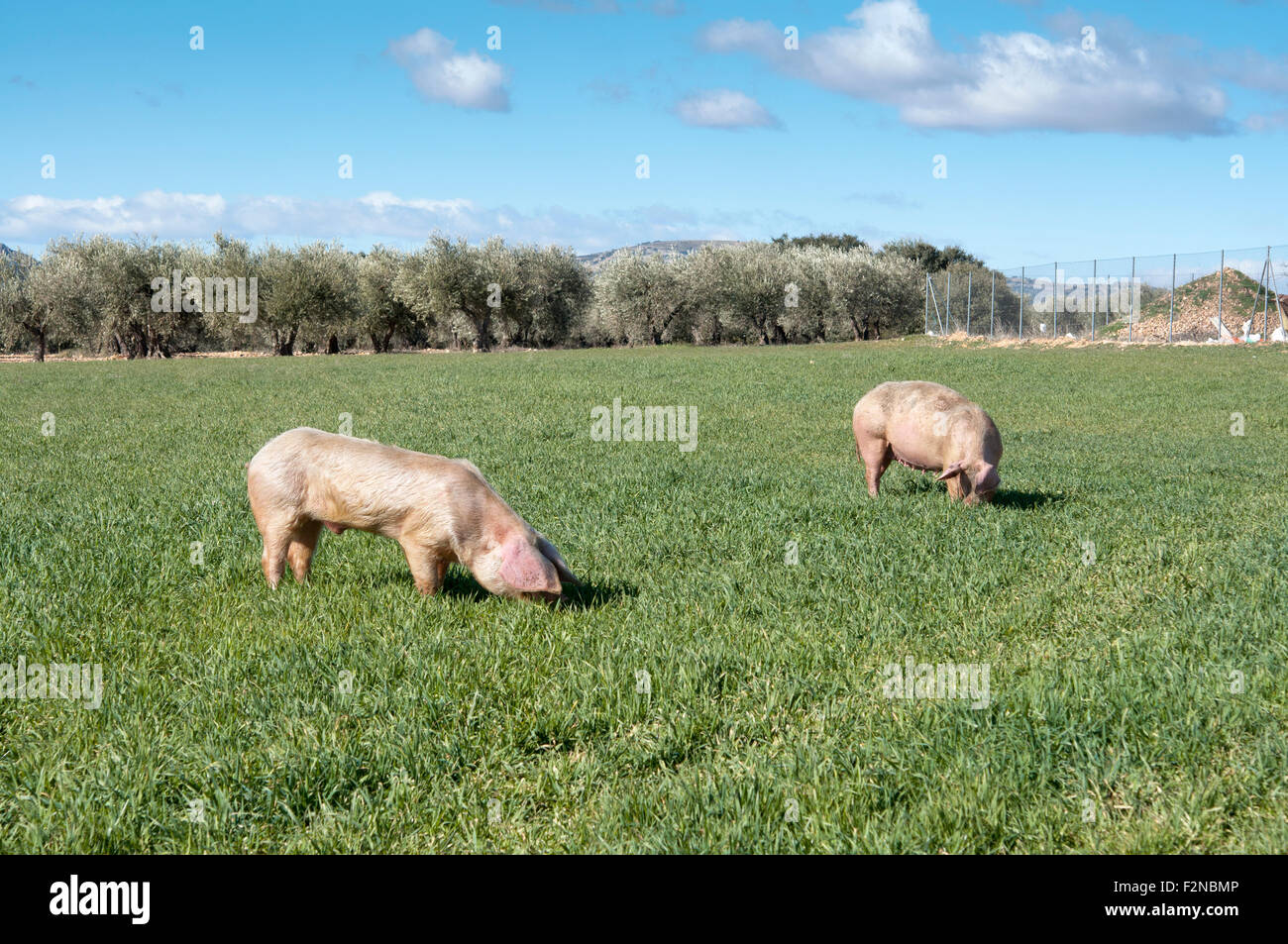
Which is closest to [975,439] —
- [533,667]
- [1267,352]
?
[533,667]

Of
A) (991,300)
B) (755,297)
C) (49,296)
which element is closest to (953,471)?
A: (991,300)

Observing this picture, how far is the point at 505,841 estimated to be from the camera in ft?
12.6

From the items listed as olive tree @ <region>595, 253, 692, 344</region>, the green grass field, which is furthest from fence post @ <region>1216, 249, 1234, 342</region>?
olive tree @ <region>595, 253, 692, 344</region>

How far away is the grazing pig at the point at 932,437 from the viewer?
400 inches

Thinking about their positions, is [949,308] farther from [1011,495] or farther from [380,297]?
[1011,495]

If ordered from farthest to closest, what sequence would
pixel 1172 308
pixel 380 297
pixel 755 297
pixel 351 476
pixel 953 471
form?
pixel 755 297 → pixel 380 297 → pixel 1172 308 → pixel 953 471 → pixel 351 476

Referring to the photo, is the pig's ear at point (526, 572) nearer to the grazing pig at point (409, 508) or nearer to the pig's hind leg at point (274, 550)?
the grazing pig at point (409, 508)

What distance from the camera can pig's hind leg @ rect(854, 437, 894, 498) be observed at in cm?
1138

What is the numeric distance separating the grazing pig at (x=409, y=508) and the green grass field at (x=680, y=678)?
318 mm

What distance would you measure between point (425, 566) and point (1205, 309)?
153 ft

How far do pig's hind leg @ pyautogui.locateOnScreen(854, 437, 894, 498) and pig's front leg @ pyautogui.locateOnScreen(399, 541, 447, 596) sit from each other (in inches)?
251

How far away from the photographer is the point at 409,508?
641 cm

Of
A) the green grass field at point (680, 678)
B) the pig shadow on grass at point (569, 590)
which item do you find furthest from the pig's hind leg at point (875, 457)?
the pig shadow on grass at point (569, 590)
